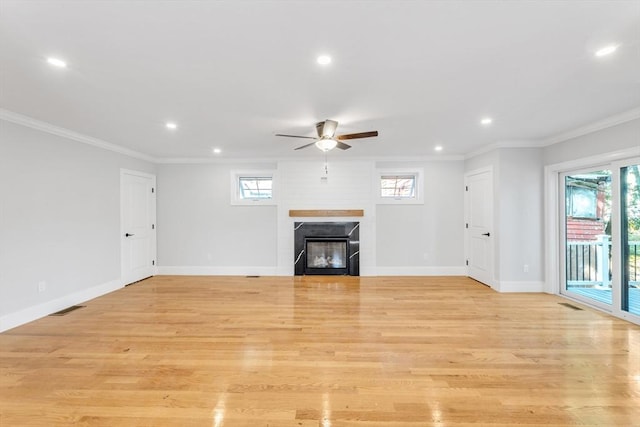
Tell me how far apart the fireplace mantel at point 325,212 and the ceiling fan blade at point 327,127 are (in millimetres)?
2421

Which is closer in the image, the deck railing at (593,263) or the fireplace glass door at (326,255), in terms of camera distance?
the deck railing at (593,263)

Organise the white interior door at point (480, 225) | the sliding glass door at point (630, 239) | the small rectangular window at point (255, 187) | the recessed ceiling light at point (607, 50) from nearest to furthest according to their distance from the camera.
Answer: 1. the recessed ceiling light at point (607, 50)
2. the sliding glass door at point (630, 239)
3. the white interior door at point (480, 225)
4. the small rectangular window at point (255, 187)

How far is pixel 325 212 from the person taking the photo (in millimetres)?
5938

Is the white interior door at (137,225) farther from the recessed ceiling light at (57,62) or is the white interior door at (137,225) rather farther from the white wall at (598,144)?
the white wall at (598,144)

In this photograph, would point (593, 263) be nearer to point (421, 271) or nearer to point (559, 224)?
point (559, 224)

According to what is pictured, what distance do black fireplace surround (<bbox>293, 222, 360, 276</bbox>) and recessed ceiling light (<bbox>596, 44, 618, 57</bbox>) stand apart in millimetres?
4295

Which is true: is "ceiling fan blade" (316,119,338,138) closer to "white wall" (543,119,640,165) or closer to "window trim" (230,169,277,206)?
"window trim" (230,169,277,206)

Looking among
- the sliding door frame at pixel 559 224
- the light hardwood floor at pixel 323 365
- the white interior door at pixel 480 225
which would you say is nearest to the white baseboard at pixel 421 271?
the white interior door at pixel 480 225

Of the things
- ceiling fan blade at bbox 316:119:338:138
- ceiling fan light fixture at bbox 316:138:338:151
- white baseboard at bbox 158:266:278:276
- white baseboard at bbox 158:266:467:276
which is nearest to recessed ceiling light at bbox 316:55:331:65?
ceiling fan blade at bbox 316:119:338:138

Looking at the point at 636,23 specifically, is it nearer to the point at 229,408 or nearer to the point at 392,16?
the point at 392,16

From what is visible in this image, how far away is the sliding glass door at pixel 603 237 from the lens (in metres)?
3.51

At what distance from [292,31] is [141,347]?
3.12 m

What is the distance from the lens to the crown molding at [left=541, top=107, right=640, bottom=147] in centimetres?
330

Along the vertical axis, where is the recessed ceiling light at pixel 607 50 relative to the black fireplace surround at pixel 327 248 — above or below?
above
